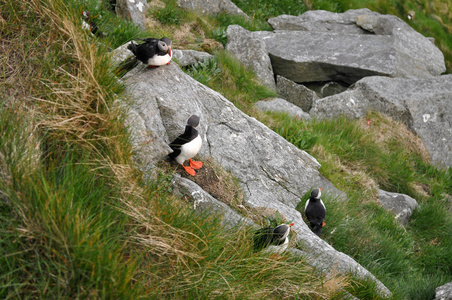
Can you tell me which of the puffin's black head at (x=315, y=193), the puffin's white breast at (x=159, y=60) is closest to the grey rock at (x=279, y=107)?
the puffin's black head at (x=315, y=193)

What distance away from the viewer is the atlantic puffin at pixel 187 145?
411 centimetres

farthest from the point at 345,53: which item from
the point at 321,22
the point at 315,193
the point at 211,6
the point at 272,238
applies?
the point at 272,238

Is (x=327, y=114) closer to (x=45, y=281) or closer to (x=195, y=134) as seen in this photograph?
→ (x=195, y=134)

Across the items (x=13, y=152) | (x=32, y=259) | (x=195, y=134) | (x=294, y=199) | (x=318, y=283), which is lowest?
(x=294, y=199)

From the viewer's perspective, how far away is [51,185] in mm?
2688

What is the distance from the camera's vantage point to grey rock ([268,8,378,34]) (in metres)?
12.0

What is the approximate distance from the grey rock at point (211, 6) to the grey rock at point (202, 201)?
690 centimetres

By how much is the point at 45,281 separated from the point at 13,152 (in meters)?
0.95

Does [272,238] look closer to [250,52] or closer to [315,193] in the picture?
[315,193]

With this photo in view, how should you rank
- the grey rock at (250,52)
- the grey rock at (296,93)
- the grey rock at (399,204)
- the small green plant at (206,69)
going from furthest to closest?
the grey rock at (296,93) < the grey rock at (250,52) < the small green plant at (206,69) < the grey rock at (399,204)

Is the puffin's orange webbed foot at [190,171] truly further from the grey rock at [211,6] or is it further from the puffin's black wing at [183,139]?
the grey rock at [211,6]

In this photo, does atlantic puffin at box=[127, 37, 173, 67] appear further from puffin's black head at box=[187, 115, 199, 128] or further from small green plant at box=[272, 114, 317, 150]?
small green plant at box=[272, 114, 317, 150]

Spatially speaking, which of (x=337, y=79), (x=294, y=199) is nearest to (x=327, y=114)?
(x=337, y=79)

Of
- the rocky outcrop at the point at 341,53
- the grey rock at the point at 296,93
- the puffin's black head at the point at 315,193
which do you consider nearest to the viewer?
the puffin's black head at the point at 315,193
